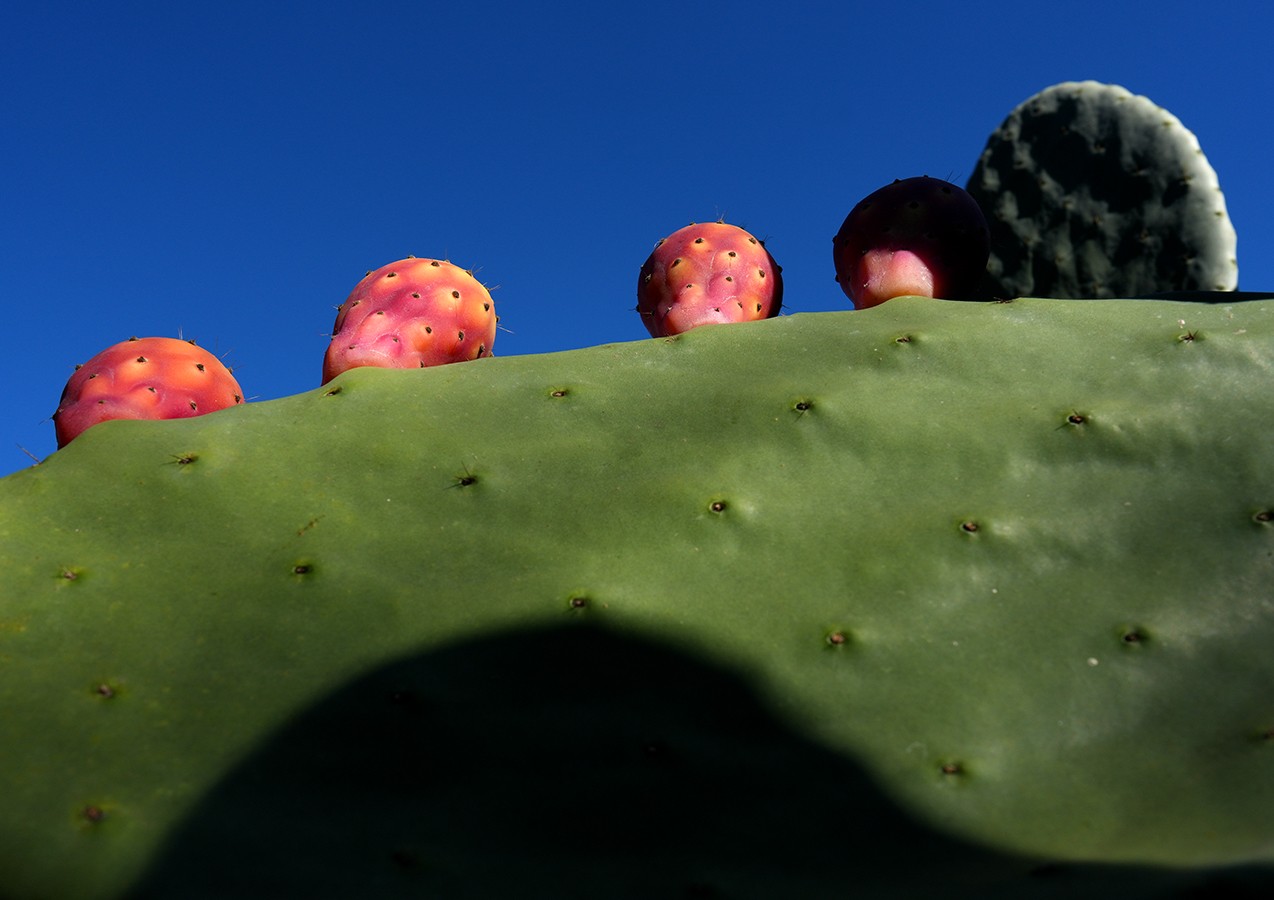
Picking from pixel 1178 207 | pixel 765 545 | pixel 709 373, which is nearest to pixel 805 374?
pixel 709 373

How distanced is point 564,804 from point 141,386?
1225mm

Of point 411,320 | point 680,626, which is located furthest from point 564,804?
point 411,320

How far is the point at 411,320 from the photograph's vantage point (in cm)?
210

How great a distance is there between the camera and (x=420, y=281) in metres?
2.15

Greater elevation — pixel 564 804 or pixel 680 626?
pixel 680 626

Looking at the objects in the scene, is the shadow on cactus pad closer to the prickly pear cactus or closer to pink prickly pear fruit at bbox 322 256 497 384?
pink prickly pear fruit at bbox 322 256 497 384

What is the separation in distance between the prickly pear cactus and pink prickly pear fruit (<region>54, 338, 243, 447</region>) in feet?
7.06

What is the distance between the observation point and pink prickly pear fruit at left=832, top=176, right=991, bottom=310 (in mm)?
2215

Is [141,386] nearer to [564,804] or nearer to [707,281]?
[707,281]

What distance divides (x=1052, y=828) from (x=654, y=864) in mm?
394

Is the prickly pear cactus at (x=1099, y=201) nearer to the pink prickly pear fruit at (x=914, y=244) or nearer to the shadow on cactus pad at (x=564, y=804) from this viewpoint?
the pink prickly pear fruit at (x=914, y=244)

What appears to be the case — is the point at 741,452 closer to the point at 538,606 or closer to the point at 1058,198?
the point at 538,606

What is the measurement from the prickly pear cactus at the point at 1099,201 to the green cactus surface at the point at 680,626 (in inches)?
46.7

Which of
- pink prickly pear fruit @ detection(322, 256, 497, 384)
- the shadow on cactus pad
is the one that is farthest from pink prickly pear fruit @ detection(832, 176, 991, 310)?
the shadow on cactus pad
